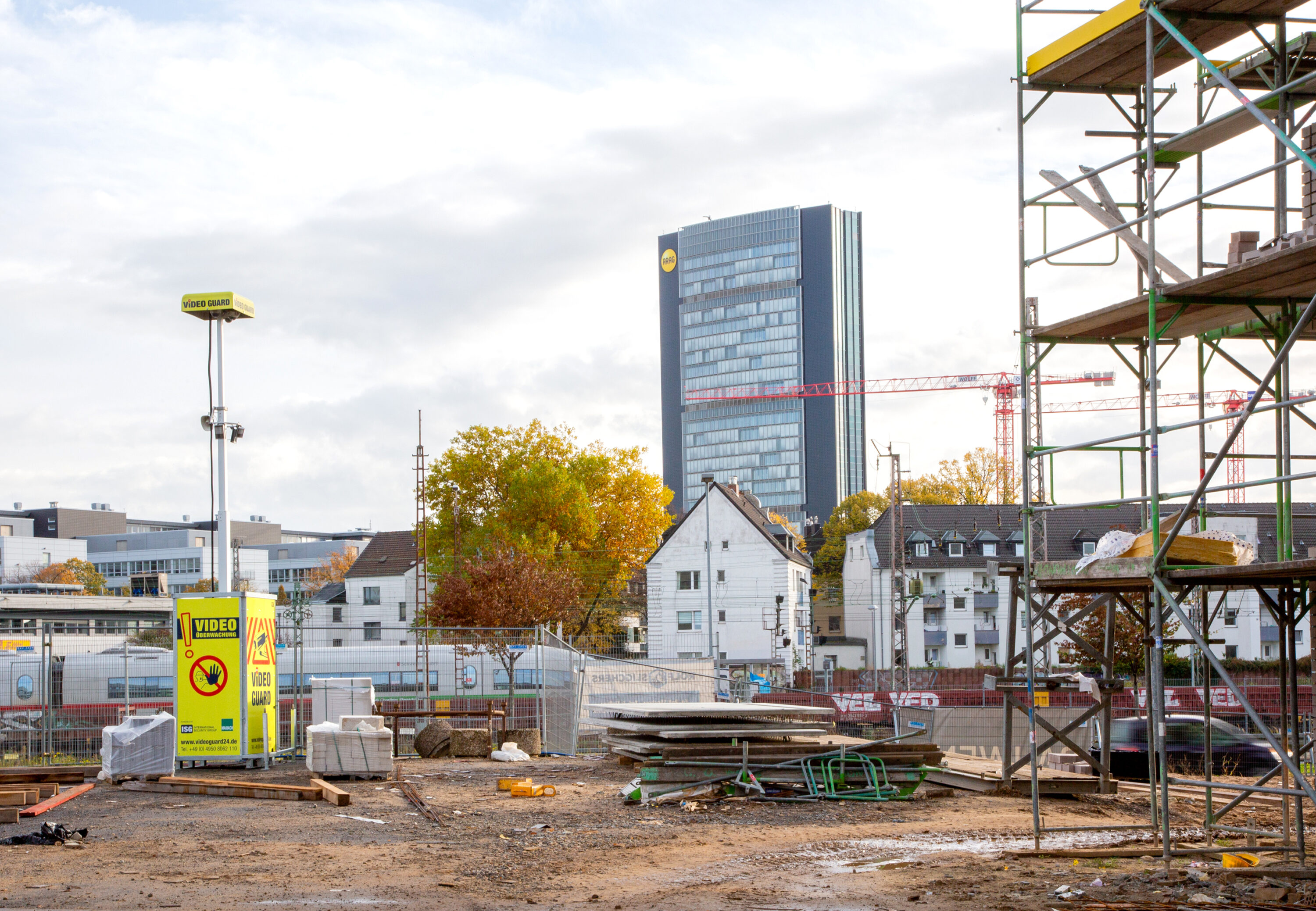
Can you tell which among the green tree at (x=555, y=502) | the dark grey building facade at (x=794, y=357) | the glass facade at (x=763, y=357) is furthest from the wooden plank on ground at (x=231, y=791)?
the glass facade at (x=763, y=357)

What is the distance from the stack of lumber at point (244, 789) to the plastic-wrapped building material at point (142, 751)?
20 centimetres

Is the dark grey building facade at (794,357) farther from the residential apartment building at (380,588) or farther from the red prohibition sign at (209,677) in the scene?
the red prohibition sign at (209,677)

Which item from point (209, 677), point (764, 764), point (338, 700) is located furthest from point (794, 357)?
point (764, 764)

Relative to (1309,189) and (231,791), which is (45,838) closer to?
(231,791)

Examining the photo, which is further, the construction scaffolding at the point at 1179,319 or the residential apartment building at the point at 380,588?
the residential apartment building at the point at 380,588

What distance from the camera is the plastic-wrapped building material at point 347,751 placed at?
1780 centimetres

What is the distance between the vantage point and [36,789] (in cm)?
1497

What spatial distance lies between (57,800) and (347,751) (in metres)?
4.06

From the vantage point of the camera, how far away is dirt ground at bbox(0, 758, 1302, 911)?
9.61 metres

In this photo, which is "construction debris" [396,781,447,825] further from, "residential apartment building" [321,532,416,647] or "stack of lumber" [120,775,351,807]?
"residential apartment building" [321,532,416,647]

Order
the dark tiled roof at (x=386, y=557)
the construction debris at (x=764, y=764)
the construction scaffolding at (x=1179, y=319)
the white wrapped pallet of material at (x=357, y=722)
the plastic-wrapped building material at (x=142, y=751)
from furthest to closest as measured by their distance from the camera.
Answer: the dark tiled roof at (x=386, y=557), the white wrapped pallet of material at (x=357, y=722), the plastic-wrapped building material at (x=142, y=751), the construction debris at (x=764, y=764), the construction scaffolding at (x=1179, y=319)

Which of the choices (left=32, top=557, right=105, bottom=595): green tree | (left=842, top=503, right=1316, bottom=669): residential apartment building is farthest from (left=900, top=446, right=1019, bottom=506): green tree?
(left=32, top=557, right=105, bottom=595): green tree

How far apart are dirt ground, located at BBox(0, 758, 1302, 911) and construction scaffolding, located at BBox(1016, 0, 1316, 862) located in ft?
3.44

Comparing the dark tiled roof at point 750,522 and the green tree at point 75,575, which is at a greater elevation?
the dark tiled roof at point 750,522
